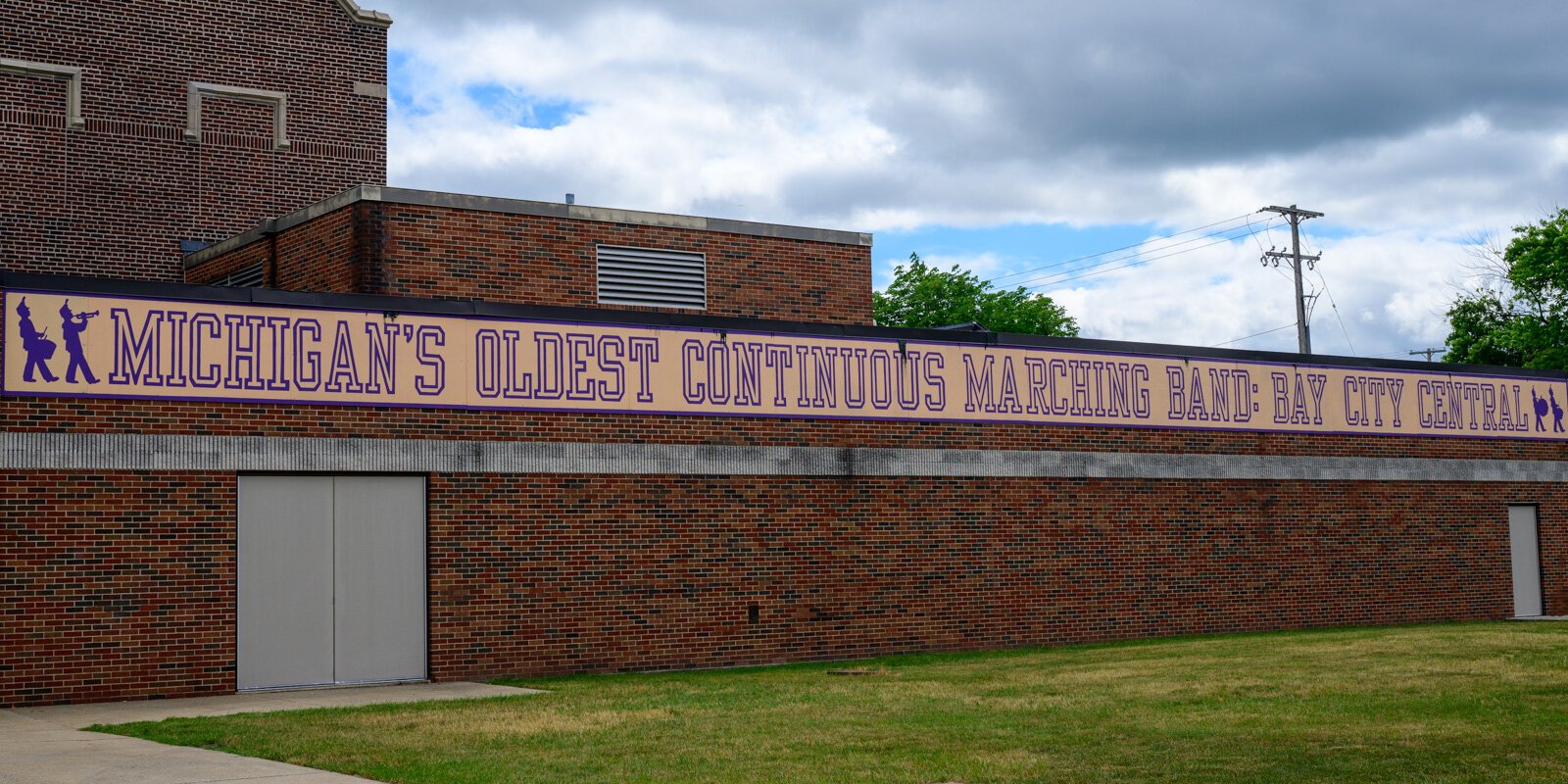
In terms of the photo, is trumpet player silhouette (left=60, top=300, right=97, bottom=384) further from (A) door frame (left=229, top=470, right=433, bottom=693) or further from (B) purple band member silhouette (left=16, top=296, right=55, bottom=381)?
(A) door frame (left=229, top=470, right=433, bottom=693)

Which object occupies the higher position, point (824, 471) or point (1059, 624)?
point (824, 471)

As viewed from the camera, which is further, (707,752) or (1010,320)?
(1010,320)

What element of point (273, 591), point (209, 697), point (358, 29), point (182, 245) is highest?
point (358, 29)

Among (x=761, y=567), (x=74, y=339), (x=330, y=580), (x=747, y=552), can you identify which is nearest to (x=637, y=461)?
(x=747, y=552)

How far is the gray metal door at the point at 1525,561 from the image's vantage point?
30375 mm

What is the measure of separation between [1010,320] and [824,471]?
2034 inches

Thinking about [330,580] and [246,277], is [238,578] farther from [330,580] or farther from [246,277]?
[246,277]

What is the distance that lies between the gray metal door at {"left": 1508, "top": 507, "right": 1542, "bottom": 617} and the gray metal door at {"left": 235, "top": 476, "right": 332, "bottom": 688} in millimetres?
22225

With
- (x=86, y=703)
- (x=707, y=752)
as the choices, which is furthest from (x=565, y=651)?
(x=707, y=752)

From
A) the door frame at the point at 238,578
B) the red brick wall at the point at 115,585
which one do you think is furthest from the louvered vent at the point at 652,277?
the red brick wall at the point at 115,585

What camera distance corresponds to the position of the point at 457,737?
44.8 ft

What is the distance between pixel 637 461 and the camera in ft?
70.6

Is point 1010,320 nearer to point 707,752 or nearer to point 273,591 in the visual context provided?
point 273,591

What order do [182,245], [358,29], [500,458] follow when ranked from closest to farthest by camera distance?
[500,458], [182,245], [358,29]
